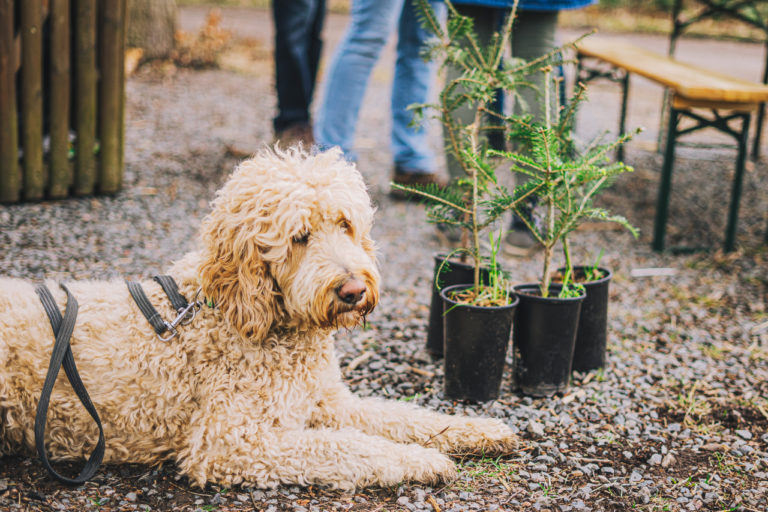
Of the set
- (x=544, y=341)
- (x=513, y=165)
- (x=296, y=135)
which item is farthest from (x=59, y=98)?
(x=544, y=341)

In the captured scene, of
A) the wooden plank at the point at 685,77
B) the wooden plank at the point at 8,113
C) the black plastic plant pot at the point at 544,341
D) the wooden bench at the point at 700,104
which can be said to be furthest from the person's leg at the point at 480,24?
the wooden plank at the point at 8,113

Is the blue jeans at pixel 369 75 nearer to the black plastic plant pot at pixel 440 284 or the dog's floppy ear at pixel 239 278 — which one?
the black plastic plant pot at pixel 440 284

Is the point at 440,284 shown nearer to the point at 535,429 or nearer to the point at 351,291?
the point at 535,429

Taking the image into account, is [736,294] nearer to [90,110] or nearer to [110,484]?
[110,484]

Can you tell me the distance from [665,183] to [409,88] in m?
A: 2.13

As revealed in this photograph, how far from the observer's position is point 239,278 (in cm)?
243

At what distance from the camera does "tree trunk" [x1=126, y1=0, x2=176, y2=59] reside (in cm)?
921

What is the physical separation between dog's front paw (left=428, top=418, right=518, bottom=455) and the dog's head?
26.8 inches

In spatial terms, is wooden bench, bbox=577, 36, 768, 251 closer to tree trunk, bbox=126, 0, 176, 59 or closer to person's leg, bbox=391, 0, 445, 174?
person's leg, bbox=391, 0, 445, 174

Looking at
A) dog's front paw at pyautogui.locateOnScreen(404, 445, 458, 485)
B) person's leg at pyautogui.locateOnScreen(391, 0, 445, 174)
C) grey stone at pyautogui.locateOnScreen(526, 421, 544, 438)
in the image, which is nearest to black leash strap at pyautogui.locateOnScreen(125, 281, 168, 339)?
dog's front paw at pyautogui.locateOnScreen(404, 445, 458, 485)

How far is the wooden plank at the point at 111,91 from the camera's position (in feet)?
16.2

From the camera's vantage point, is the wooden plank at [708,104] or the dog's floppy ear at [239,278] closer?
the dog's floppy ear at [239,278]

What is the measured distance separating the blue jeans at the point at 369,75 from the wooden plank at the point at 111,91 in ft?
4.87

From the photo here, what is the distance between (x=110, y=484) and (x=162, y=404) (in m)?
0.34
